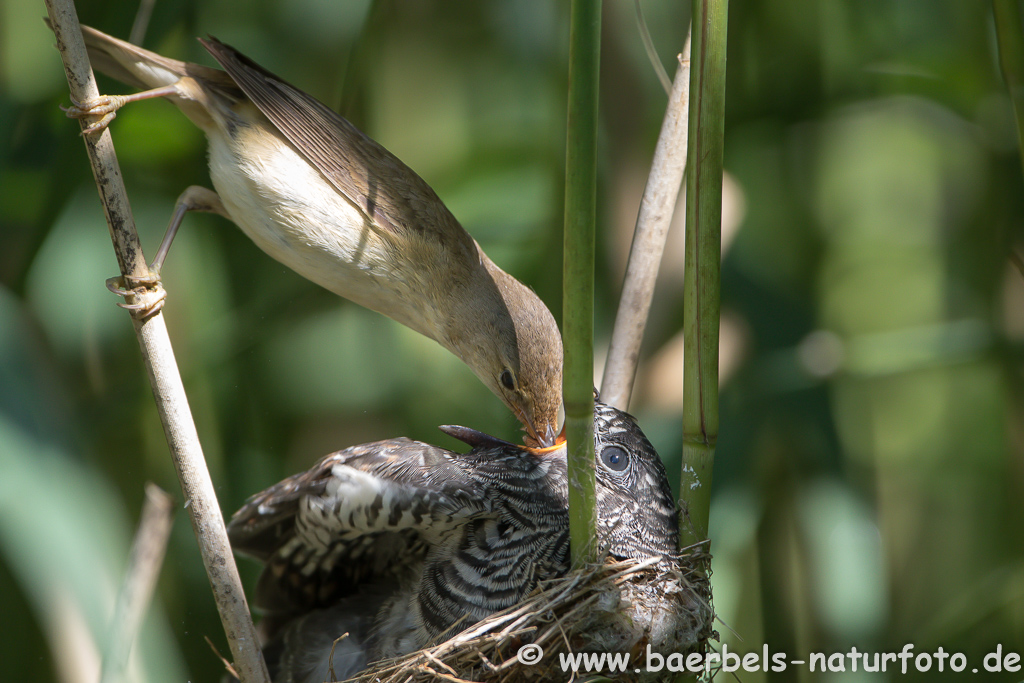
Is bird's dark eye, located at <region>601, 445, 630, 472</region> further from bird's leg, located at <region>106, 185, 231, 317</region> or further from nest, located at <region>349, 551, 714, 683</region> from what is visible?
bird's leg, located at <region>106, 185, 231, 317</region>

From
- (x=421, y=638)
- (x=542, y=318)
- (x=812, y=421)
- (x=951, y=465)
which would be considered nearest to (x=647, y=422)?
(x=812, y=421)

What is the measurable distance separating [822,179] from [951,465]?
1.12 metres

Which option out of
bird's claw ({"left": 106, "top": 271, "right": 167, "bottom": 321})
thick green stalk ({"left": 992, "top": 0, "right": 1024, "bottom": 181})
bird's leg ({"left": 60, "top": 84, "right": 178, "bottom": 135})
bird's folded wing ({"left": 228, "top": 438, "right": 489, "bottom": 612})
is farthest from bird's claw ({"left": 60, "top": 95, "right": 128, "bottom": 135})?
thick green stalk ({"left": 992, "top": 0, "right": 1024, "bottom": 181})

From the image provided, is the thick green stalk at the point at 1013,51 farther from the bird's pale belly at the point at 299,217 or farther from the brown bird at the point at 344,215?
the bird's pale belly at the point at 299,217

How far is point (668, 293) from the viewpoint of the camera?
97.3 inches

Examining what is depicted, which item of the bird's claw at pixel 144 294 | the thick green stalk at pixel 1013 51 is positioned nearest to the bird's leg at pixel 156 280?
the bird's claw at pixel 144 294

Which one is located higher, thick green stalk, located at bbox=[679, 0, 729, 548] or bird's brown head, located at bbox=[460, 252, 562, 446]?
thick green stalk, located at bbox=[679, 0, 729, 548]

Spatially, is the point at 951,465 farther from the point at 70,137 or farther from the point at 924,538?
the point at 70,137

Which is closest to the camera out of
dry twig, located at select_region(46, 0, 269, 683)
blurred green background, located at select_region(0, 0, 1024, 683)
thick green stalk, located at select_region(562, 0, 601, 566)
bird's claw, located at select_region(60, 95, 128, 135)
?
thick green stalk, located at select_region(562, 0, 601, 566)

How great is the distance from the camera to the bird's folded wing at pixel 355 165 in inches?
71.6

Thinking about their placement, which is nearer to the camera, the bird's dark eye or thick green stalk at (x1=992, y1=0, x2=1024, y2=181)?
thick green stalk at (x1=992, y1=0, x2=1024, y2=181)

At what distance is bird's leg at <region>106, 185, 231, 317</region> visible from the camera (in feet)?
4.85

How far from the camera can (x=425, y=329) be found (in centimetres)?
202

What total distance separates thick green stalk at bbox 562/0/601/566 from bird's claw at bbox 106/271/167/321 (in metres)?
0.85
